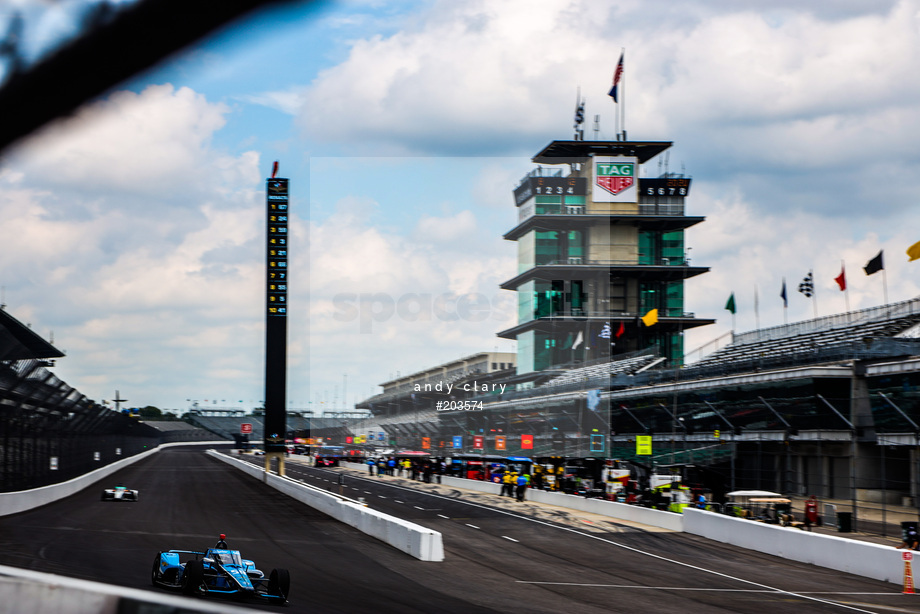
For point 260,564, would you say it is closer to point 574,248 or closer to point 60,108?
point 60,108

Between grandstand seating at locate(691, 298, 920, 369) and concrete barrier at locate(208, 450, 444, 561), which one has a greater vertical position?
grandstand seating at locate(691, 298, 920, 369)

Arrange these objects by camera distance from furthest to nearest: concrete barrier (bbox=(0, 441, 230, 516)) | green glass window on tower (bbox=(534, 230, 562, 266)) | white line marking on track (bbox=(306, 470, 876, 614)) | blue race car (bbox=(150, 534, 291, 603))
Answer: green glass window on tower (bbox=(534, 230, 562, 266)), concrete barrier (bbox=(0, 441, 230, 516)), white line marking on track (bbox=(306, 470, 876, 614)), blue race car (bbox=(150, 534, 291, 603))

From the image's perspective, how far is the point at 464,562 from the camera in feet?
76.2

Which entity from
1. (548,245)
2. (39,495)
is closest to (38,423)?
(39,495)

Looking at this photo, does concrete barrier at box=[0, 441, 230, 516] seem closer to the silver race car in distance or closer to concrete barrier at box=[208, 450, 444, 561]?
the silver race car in distance

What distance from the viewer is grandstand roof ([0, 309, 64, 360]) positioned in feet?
77.2

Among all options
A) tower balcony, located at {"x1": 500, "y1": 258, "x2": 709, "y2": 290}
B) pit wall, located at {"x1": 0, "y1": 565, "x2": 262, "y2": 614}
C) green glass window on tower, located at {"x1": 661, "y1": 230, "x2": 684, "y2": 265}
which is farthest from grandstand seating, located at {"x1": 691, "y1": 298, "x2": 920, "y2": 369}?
pit wall, located at {"x1": 0, "y1": 565, "x2": 262, "y2": 614}

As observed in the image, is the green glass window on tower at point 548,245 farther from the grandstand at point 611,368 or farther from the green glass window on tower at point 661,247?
the grandstand at point 611,368

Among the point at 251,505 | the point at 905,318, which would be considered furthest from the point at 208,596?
the point at 905,318

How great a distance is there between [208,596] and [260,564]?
5351mm

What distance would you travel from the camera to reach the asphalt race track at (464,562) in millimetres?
17141

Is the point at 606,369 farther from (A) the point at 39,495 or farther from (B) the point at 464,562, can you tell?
(B) the point at 464,562

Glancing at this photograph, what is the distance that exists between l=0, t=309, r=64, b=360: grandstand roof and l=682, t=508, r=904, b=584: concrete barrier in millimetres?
21173

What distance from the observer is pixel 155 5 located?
259 cm
